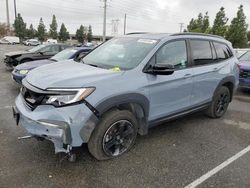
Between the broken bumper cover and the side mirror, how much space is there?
46.0 inches

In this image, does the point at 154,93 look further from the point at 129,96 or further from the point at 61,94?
the point at 61,94

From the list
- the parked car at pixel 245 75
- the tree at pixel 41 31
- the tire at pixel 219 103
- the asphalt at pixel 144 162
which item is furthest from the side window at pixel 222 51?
the tree at pixel 41 31

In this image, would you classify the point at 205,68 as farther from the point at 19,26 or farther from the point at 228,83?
the point at 19,26

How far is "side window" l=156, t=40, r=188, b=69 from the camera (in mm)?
3521

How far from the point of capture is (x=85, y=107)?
2652 mm

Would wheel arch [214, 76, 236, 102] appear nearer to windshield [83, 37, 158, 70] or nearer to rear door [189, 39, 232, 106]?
rear door [189, 39, 232, 106]

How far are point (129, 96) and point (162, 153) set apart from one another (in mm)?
1110

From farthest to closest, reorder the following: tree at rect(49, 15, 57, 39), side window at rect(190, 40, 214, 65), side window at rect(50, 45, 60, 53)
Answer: tree at rect(49, 15, 57, 39) → side window at rect(50, 45, 60, 53) → side window at rect(190, 40, 214, 65)

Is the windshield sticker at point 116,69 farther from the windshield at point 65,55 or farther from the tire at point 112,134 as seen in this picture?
the windshield at point 65,55

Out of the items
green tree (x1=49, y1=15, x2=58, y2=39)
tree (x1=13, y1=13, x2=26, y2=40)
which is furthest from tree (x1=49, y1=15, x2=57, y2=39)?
tree (x1=13, y1=13, x2=26, y2=40)

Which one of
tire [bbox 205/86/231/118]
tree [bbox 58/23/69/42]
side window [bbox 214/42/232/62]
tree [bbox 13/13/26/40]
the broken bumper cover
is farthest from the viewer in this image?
tree [bbox 58/23/69/42]

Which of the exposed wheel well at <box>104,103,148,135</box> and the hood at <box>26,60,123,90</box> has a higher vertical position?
the hood at <box>26,60,123,90</box>

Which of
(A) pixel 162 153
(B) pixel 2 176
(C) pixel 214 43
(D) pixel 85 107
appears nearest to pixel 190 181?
(A) pixel 162 153

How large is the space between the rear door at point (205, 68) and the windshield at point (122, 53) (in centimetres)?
103
